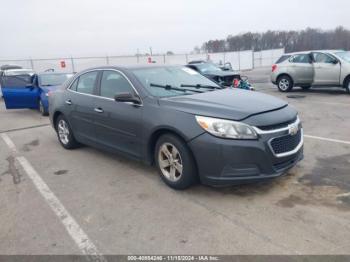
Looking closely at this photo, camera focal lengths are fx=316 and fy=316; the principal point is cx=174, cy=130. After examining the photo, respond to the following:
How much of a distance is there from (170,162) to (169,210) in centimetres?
67

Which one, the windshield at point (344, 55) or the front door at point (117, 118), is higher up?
the windshield at point (344, 55)

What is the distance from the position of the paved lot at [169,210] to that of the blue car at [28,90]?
18.1 ft

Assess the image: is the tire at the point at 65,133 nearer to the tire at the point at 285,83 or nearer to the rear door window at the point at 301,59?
the tire at the point at 285,83

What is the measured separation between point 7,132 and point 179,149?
6.44m

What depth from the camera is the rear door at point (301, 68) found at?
12.5 metres

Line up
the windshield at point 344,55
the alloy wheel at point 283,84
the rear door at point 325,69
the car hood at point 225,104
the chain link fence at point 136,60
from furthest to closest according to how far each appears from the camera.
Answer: the chain link fence at point 136,60, the alloy wheel at point 283,84, the rear door at point 325,69, the windshield at point 344,55, the car hood at point 225,104

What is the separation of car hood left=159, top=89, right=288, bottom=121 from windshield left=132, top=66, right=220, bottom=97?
286mm

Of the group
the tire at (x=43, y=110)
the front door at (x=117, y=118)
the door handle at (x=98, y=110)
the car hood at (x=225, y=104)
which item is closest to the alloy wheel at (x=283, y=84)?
the tire at (x=43, y=110)

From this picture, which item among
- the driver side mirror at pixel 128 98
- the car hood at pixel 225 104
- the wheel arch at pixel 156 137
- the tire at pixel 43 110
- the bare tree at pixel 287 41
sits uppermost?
the bare tree at pixel 287 41

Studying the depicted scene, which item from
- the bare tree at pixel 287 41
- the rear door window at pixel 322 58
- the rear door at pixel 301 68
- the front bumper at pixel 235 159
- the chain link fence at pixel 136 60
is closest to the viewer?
the front bumper at pixel 235 159

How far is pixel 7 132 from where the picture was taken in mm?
8406

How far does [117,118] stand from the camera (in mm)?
4668

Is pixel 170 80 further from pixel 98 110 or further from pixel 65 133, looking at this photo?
pixel 65 133

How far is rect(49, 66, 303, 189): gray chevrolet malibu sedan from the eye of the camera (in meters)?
3.54
